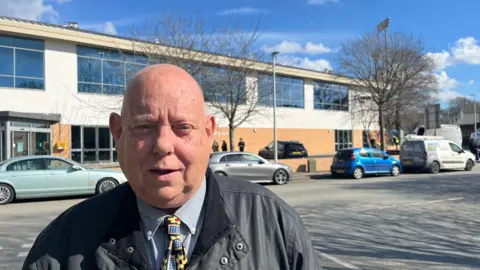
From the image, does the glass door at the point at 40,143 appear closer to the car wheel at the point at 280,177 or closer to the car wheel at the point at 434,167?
the car wheel at the point at 280,177

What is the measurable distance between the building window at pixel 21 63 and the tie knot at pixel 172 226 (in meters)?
23.1

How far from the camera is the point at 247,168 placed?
1617 centimetres

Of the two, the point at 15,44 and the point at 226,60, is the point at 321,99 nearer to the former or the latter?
the point at 226,60

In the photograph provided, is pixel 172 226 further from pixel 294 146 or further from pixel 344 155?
pixel 294 146

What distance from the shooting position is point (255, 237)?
1.56 meters

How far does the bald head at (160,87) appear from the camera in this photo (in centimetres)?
141

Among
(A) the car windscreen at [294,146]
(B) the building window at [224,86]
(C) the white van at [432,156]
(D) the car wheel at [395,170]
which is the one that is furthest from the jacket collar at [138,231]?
(A) the car windscreen at [294,146]

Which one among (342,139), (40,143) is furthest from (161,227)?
(342,139)

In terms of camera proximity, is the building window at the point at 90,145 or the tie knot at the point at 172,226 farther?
the building window at the point at 90,145

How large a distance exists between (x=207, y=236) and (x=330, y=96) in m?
40.4

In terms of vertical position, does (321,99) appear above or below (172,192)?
above

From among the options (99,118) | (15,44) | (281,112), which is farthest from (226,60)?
(281,112)

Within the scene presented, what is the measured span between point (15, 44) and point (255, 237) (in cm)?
2389

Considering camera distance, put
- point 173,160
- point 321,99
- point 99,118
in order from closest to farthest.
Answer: point 173,160
point 99,118
point 321,99
